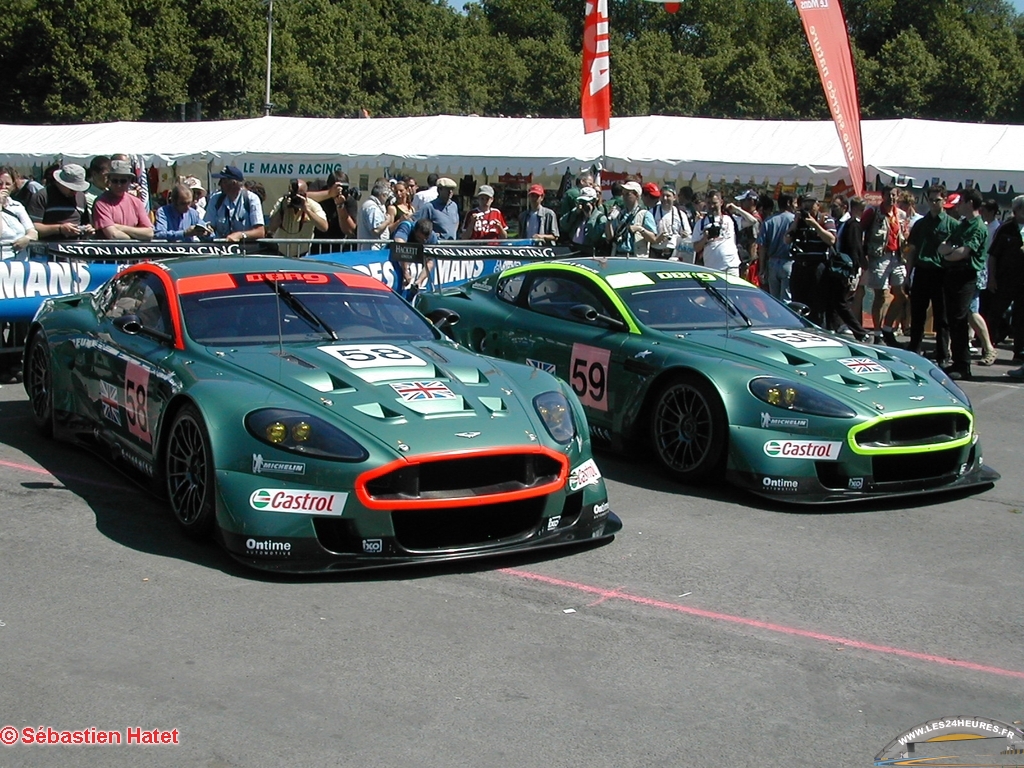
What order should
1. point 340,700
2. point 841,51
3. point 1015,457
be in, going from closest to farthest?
point 340,700 < point 1015,457 < point 841,51

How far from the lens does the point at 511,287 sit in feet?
30.1

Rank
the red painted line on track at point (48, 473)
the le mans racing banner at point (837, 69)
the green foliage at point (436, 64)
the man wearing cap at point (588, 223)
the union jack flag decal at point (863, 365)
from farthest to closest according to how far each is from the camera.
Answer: the green foliage at point (436, 64) → the le mans racing banner at point (837, 69) → the man wearing cap at point (588, 223) → the union jack flag decal at point (863, 365) → the red painted line on track at point (48, 473)

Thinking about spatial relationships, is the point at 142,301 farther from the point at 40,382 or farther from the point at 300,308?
the point at 40,382

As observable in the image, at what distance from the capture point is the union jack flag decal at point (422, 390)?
5.91m

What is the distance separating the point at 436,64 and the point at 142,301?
191 ft

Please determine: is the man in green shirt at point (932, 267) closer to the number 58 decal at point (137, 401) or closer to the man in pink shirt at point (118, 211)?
the man in pink shirt at point (118, 211)

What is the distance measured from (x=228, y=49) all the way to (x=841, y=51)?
4155 cm

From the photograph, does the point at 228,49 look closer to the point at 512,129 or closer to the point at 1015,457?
the point at 512,129

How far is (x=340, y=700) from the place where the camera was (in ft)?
13.5

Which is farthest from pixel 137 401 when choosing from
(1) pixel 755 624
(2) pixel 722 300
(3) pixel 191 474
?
(2) pixel 722 300

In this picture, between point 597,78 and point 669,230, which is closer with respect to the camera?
point 669,230

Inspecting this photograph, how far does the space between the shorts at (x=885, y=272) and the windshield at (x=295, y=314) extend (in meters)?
9.59

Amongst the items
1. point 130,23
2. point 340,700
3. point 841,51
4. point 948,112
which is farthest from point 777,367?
point 948,112

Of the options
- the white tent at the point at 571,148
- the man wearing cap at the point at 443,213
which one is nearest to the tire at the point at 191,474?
the man wearing cap at the point at 443,213
